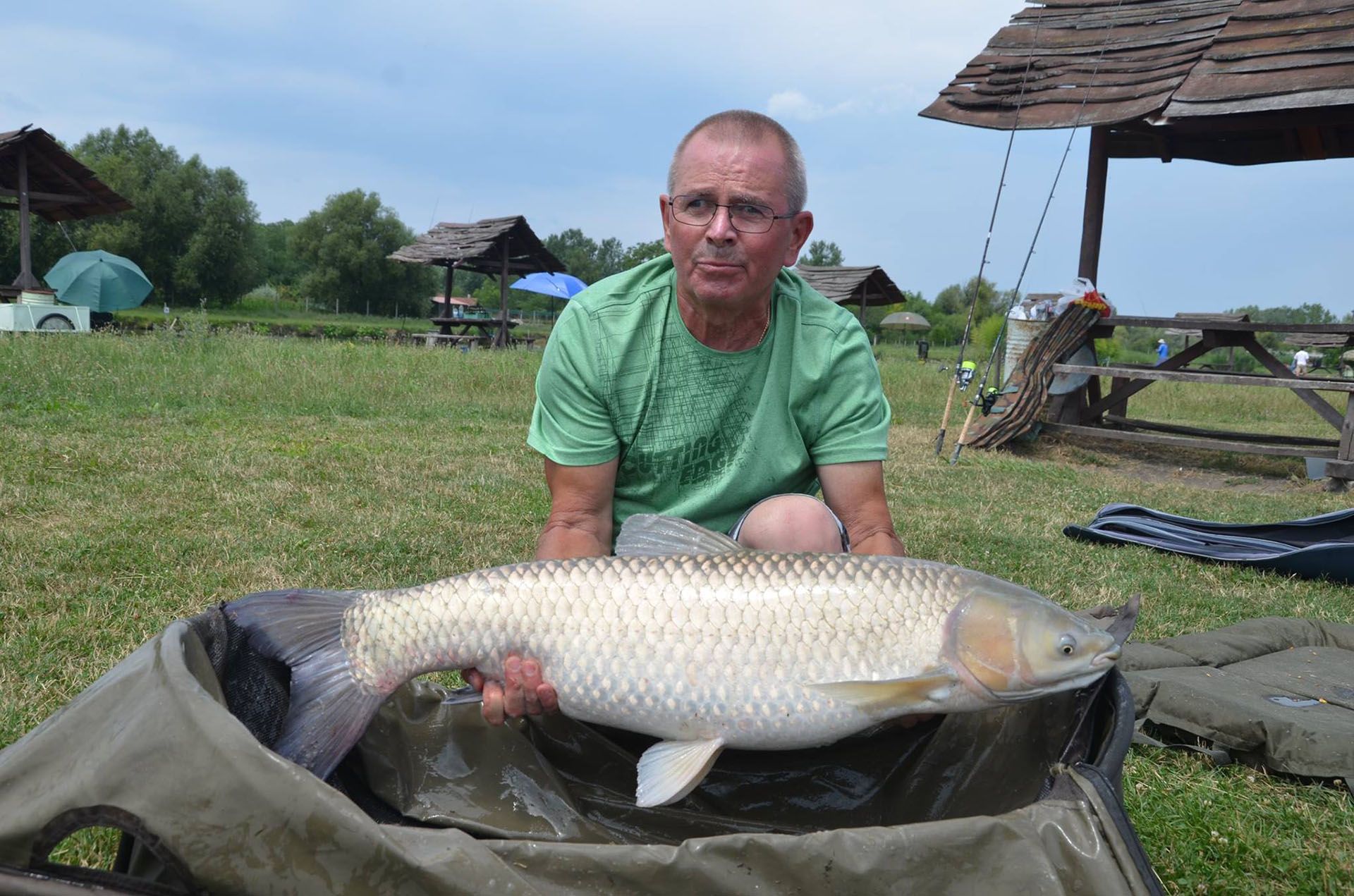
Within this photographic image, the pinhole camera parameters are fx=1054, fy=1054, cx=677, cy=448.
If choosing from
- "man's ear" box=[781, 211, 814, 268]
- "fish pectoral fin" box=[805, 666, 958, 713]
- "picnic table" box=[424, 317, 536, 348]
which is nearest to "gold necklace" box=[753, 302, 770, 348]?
"man's ear" box=[781, 211, 814, 268]

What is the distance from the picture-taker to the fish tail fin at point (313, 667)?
1.65m

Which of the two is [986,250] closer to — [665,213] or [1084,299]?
[1084,299]

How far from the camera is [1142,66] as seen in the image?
818 centimetres

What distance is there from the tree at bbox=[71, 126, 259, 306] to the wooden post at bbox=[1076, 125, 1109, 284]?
158 ft

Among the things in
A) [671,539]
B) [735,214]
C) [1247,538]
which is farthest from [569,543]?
[1247,538]

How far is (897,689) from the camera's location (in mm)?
1541

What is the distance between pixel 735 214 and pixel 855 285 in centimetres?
2752

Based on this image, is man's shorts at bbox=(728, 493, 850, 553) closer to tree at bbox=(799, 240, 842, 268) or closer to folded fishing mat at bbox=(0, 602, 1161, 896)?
folded fishing mat at bbox=(0, 602, 1161, 896)

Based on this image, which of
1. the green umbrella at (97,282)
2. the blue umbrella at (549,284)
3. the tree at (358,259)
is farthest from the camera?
the tree at (358,259)

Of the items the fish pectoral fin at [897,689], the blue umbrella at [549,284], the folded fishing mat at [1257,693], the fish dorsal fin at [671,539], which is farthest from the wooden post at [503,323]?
the fish pectoral fin at [897,689]

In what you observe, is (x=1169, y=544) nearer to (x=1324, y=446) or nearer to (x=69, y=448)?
(x=1324, y=446)

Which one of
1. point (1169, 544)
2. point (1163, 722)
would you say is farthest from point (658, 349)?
point (1169, 544)

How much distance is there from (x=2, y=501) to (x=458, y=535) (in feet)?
6.00

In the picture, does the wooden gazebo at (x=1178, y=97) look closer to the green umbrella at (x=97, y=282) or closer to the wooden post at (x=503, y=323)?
the wooden post at (x=503, y=323)
